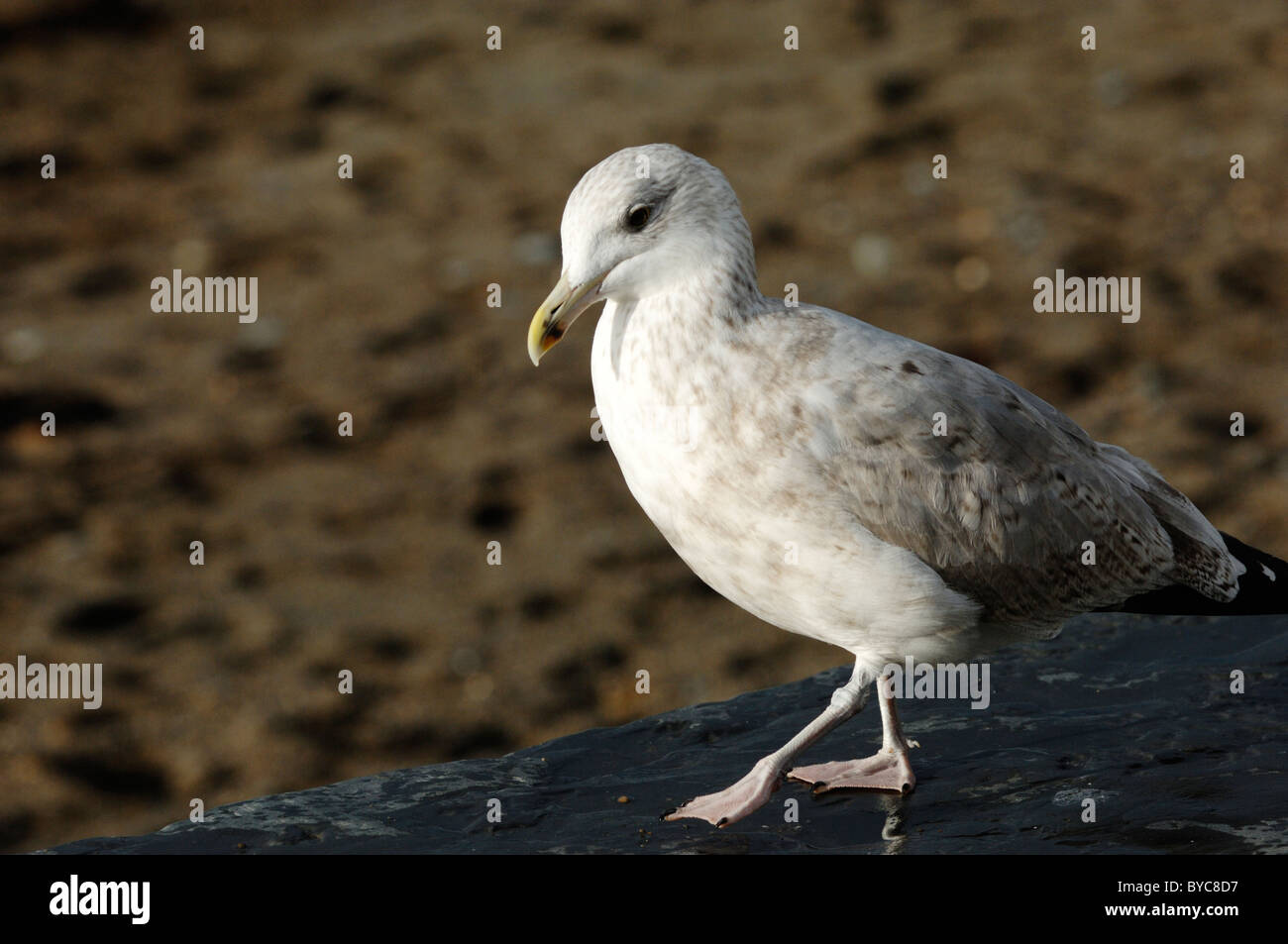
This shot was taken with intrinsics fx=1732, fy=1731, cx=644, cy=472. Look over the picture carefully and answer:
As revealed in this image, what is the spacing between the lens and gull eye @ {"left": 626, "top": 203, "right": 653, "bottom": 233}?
17.1 ft

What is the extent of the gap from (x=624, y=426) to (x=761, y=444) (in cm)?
45

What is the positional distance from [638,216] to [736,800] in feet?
6.16

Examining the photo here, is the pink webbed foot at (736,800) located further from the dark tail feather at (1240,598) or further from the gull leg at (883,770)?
the dark tail feather at (1240,598)

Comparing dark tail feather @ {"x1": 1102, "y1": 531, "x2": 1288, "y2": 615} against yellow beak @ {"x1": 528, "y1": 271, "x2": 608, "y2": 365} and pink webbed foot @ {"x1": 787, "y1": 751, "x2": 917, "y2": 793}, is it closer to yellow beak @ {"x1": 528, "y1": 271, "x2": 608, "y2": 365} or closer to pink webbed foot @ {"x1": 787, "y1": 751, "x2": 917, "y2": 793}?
pink webbed foot @ {"x1": 787, "y1": 751, "x2": 917, "y2": 793}

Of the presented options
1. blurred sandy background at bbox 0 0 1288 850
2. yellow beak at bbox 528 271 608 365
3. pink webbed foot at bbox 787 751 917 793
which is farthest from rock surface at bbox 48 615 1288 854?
blurred sandy background at bbox 0 0 1288 850

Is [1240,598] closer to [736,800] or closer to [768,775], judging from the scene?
[768,775]

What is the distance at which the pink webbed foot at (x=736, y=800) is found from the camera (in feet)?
18.1

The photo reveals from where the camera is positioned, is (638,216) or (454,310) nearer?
(638,216)

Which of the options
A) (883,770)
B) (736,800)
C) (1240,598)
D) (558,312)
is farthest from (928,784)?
(558,312)

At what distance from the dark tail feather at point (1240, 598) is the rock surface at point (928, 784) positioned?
39 centimetres

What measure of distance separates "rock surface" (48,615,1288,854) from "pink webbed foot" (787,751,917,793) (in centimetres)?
4

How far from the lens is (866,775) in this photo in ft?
19.0

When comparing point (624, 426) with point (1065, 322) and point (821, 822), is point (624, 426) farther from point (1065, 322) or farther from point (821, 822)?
point (1065, 322)

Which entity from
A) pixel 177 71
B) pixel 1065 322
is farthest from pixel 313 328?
pixel 1065 322
